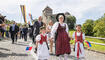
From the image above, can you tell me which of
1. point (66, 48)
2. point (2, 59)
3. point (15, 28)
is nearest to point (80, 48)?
point (66, 48)

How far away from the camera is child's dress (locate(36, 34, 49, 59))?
15.9ft

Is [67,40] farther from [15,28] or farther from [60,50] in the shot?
[15,28]

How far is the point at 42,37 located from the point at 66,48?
1.01 meters

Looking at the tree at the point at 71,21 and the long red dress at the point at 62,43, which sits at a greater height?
the tree at the point at 71,21

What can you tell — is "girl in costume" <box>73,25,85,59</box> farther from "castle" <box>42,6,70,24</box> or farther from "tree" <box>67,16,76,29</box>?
"tree" <box>67,16,76,29</box>

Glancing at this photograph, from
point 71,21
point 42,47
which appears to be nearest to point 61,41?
point 42,47

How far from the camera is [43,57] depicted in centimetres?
484

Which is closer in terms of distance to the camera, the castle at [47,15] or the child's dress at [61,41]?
the child's dress at [61,41]

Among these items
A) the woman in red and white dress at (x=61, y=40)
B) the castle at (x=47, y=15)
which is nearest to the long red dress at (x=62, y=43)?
the woman in red and white dress at (x=61, y=40)

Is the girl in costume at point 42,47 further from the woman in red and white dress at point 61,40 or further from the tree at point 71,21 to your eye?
the tree at point 71,21

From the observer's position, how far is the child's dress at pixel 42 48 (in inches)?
190

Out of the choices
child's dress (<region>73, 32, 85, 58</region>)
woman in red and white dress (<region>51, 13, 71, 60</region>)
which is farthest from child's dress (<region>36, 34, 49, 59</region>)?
child's dress (<region>73, 32, 85, 58</region>)

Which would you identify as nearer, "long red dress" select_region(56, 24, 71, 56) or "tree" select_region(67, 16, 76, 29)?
"long red dress" select_region(56, 24, 71, 56)

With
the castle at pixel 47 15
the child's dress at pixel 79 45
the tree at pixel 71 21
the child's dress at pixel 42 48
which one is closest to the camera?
the child's dress at pixel 42 48
